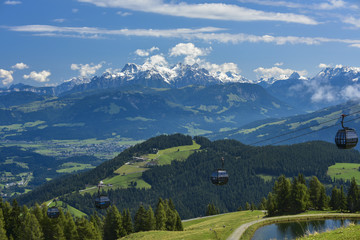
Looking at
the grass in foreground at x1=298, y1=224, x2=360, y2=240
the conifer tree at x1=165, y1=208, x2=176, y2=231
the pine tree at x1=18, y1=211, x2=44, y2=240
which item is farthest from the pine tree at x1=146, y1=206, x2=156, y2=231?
the grass in foreground at x1=298, y1=224, x2=360, y2=240

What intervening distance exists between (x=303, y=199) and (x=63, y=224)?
Answer: 6426 centimetres

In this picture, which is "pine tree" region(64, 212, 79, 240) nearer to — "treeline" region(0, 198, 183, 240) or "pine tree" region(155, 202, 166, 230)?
"treeline" region(0, 198, 183, 240)

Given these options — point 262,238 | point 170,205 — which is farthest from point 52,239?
point 262,238

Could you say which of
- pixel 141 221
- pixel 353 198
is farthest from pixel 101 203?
pixel 353 198

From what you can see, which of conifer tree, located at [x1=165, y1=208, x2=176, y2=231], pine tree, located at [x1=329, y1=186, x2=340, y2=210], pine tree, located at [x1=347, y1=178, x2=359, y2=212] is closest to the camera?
pine tree, located at [x1=347, y1=178, x2=359, y2=212]

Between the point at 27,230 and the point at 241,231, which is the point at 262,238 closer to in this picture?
the point at 241,231

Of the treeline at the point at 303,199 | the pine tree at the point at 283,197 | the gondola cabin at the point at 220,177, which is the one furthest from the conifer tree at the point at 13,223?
the pine tree at the point at 283,197

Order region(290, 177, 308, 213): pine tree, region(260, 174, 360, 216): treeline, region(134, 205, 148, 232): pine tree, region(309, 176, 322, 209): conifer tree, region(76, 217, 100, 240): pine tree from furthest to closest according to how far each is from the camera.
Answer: region(134, 205, 148, 232): pine tree
region(309, 176, 322, 209): conifer tree
region(260, 174, 360, 216): treeline
region(290, 177, 308, 213): pine tree
region(76, 217, 100, 240): pine tree

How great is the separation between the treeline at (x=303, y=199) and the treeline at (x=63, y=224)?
1289 inches

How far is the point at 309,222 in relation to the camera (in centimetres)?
8212

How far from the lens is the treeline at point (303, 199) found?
315 ft

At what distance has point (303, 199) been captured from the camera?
315 ft

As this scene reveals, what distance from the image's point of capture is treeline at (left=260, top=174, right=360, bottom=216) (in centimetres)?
9606

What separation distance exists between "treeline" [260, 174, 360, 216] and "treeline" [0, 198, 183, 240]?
32.7 meters
